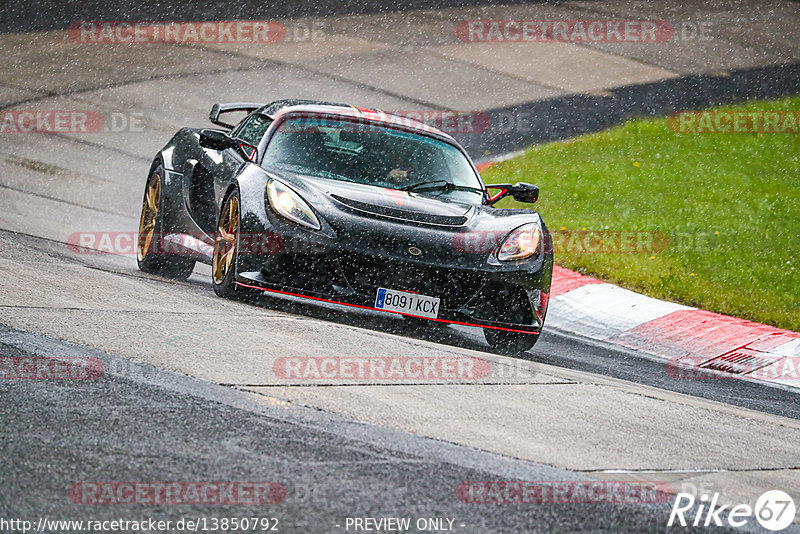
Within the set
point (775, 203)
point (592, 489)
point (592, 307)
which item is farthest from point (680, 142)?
point (592, 489)

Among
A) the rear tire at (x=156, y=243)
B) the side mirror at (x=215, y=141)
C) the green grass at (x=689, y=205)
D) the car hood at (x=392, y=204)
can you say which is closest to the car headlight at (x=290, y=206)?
the car hood at (x=392, y=204)

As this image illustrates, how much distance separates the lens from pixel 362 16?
68.7 ft

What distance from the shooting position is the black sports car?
6.87 metres

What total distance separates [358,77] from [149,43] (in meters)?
3.35

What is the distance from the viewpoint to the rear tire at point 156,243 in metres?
8.57

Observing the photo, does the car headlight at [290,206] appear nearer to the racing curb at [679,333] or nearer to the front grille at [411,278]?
the front grille at [411,278]

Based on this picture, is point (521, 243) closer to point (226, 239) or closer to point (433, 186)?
point (433, 186)

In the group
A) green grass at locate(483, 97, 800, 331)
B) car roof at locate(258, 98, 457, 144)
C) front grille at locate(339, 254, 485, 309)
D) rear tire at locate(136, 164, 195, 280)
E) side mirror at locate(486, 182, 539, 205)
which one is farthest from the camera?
green grass at locate(483, 97, 800, 331)

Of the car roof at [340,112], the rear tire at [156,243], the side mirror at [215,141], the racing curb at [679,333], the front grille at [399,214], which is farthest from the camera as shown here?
the rear tire at [156,243]

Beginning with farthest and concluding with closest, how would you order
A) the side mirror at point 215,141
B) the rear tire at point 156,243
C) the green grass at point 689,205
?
the green grass at point 689,205, the rear tire at point 156,243, the side mirror at point 215,141

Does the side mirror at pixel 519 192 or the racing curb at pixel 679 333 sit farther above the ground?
the side mirror at pixel 519 192

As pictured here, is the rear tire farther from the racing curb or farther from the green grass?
the green grass

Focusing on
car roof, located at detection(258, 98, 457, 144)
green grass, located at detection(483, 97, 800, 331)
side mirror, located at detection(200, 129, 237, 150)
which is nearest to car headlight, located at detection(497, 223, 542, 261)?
car roof, located at detection(258, 98, 457, 144)

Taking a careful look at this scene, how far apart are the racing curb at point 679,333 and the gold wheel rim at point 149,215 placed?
306 centimetres
